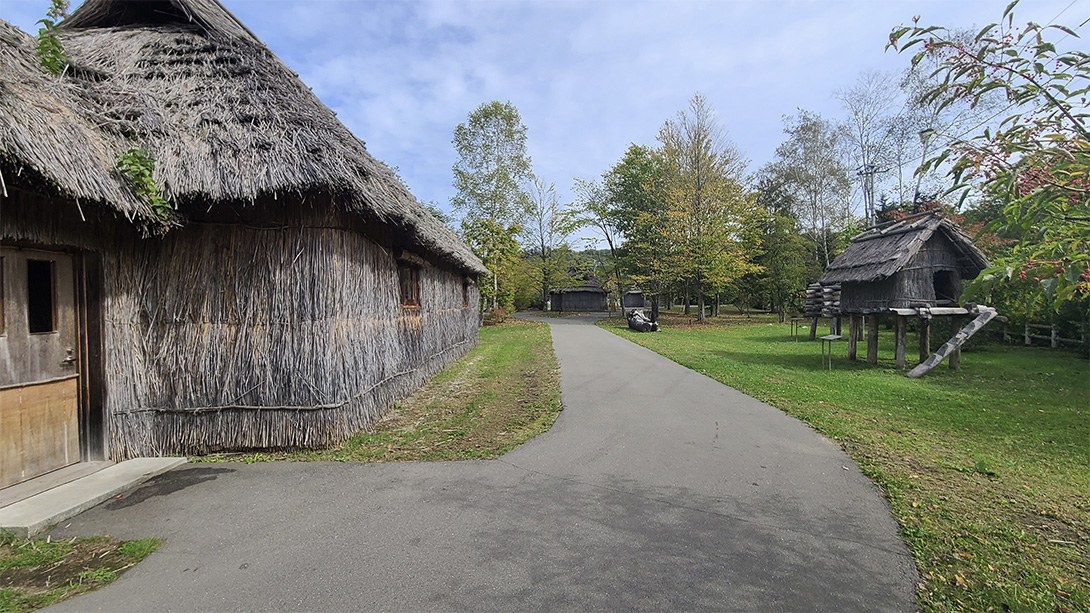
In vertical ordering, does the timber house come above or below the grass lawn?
above

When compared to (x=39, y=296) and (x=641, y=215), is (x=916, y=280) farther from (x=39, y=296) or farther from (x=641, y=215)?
(x=641, y=215)

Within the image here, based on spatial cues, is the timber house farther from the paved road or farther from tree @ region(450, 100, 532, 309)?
tree @ region(450, 100, 532, 309)

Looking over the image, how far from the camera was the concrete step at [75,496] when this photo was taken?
3863 mm

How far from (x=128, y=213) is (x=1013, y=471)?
31.7 feet

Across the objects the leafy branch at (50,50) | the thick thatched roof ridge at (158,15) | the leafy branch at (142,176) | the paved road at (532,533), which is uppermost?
the thick thatched roof ridge at (158,15)

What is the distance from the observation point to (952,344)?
11648 millimetres

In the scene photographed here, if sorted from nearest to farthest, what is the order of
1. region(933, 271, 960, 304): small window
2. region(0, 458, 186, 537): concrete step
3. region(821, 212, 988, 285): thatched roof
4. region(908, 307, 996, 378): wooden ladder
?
Result: region(0, 458, 186, 537): concrete step < region(908, 307, 996, 378): wooden ladder < region(821, 212, 988, 285): thatched roof < region(933, 271, 960, 304): small window

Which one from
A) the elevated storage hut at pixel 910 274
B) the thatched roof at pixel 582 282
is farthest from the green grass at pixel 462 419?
the thatched roof at pixel 582 282

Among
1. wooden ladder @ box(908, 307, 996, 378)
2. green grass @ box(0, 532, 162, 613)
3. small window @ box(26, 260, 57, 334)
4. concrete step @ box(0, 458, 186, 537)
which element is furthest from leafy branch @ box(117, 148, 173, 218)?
wooden ladder @ box(908, 307, 996, 378)

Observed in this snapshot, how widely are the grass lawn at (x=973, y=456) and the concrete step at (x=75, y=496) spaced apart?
6.46 m

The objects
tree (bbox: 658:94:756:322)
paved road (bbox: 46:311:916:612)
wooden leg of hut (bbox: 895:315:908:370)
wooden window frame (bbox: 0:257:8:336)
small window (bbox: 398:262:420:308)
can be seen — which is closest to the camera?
paved road (bbox: 46:311:916:612)

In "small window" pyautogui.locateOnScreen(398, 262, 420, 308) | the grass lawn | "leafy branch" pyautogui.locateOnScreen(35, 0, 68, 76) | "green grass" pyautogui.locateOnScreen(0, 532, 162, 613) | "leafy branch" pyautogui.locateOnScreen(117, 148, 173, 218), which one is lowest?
the grass lawn

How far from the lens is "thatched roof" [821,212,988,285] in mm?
11727

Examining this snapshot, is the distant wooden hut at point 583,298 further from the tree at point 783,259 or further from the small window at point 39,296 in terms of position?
the small window at point 39,296
